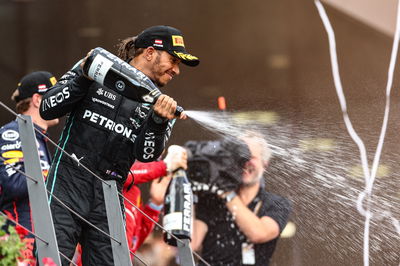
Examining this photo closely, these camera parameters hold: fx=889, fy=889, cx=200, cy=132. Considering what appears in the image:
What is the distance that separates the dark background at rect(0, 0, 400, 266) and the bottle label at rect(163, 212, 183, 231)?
87cm

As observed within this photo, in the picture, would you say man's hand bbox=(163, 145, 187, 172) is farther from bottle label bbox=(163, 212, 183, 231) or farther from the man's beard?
the man's beard

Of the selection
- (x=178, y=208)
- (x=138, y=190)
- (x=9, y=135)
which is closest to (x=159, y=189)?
(x=138, y=190)

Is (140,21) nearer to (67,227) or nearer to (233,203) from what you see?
(233,203)

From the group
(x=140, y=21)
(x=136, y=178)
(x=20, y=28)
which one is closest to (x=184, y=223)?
(x=136, y=178)

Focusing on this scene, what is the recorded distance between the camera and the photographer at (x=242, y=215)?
19.1ft

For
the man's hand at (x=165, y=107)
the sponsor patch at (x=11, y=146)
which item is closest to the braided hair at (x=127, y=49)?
the man's hand at (x=165, y=107)

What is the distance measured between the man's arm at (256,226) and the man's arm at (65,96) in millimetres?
2120

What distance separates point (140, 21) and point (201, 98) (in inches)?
31.1

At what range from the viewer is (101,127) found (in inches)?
159

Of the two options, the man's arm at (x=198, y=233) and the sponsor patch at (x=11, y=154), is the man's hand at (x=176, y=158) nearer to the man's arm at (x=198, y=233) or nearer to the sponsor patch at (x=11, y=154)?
the man's arm at (x=198, y=233)

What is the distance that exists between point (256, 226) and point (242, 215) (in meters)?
0.14

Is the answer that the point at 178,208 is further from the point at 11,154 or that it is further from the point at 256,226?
the point at 11,154

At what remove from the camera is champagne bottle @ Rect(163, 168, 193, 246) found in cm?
535

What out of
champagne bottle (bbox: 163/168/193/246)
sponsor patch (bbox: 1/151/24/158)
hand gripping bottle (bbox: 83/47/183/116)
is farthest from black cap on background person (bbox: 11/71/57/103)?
hand gripping bottle (bbox: 83/47/183/116)
